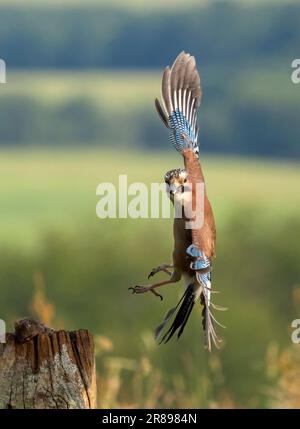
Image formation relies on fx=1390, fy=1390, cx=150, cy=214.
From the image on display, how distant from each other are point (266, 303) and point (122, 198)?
648 cm

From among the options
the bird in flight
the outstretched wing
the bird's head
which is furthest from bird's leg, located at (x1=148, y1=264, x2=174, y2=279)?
the outstretched wing

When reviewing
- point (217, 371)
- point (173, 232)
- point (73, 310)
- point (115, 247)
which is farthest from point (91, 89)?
point (173, 232)

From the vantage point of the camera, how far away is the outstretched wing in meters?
3.91

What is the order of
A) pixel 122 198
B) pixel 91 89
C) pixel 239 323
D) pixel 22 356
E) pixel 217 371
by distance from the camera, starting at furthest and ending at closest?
pixel 91 89 → pixel 239 323 → pixel 217 371 → pixel 122 198 → pixel 22 356

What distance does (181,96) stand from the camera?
3.93 meters

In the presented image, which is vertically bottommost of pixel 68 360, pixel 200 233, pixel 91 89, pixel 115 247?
pixel 68 360

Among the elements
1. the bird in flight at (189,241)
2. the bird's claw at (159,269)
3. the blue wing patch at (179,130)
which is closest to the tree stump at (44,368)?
the bird in flight at (189,241)

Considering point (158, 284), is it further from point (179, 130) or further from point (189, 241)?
point (179, 130)

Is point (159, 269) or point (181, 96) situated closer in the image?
point (159, 269)

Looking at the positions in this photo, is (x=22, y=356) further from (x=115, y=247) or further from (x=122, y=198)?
(x=115, y=247)

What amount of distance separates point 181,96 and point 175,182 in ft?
1.59

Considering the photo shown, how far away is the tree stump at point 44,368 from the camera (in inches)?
134

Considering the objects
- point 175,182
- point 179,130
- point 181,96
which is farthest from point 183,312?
point 181,96

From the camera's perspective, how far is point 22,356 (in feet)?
11.2
